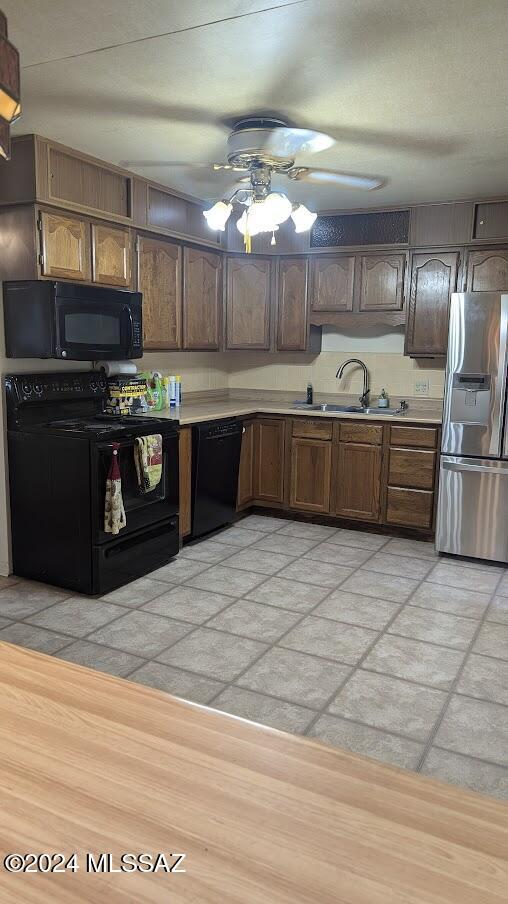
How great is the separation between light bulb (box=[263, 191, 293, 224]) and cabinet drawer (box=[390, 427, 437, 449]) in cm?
208

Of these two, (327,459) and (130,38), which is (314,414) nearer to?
(327,459)

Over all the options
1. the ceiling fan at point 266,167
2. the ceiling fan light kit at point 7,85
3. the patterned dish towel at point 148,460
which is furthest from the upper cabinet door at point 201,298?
the ceiling fan light kit at point 7,85

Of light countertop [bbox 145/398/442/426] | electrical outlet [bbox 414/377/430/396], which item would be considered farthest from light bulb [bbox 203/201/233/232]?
electrical outlet [bbox 414/377/430/396]

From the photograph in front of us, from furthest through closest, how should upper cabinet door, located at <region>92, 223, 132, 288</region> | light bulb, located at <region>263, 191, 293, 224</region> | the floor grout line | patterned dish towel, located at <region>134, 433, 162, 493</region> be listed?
upper cabinet door, located at <region>92, 223, 132, 288</region> < patterned dish towel, located at <region>134, 433, 162, 493</region> < light bulb, located at <region>263, 191, 293, 224</region> < the floor grout line

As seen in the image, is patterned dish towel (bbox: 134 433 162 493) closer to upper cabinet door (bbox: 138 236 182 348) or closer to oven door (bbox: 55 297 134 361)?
oven door (bbox: 55 297 134 361)

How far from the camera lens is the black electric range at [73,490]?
343 cm

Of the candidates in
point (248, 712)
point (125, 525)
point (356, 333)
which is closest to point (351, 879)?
point (248, 712)

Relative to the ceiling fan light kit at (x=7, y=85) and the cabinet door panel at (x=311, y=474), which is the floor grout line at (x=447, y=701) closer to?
the cabinet door panel at (x=311, y=474)

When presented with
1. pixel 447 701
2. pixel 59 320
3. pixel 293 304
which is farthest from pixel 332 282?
pixel 447 701

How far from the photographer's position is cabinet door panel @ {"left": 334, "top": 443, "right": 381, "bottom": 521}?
4.78 meters

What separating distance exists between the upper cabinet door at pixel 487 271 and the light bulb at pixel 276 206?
2092mm

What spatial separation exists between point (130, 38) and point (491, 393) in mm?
2885

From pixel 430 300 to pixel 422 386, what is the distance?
714mm

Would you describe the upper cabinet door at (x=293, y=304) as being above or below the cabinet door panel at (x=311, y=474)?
above
